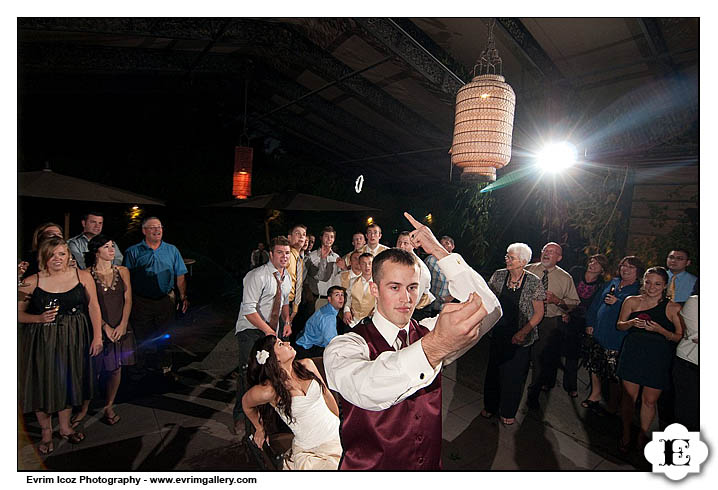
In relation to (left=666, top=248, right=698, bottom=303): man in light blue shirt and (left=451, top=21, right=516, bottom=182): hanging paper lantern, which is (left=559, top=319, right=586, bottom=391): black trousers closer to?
(left=666, top=248, right=698, bottom=303): man in light blue shirt

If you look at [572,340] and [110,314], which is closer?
[110,314]

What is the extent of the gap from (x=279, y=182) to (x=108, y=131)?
175 inches

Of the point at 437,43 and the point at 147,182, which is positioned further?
the point at 147,182

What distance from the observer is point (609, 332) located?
3.34m

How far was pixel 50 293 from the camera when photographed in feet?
8.46

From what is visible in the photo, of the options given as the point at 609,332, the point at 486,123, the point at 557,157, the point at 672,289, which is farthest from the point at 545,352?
the point at 486,123

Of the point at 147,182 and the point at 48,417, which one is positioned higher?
the point at 147,182

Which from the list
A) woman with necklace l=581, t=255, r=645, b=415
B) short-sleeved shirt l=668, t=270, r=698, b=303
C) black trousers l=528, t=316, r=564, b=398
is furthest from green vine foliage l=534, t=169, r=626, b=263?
black trousers l=528, t=316, r=564, b=398

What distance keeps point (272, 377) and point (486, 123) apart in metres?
2.31

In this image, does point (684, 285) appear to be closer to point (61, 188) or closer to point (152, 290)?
point (152, 290)
